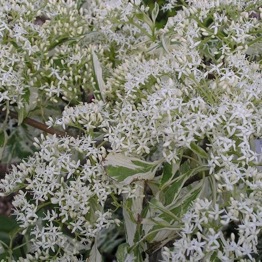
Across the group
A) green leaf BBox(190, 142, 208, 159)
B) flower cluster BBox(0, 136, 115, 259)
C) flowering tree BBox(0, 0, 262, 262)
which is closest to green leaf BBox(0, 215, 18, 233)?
flowering tree BBox(0, 0, 262, 262)

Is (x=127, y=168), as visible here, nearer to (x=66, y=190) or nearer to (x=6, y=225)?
(x=66, y=190)

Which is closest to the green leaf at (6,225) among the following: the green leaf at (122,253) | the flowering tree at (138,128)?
the flowering tree at (138,128)

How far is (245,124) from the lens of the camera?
72cm

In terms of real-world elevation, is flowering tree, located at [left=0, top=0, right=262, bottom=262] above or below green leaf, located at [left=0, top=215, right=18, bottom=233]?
above

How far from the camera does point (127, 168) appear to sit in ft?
2.52

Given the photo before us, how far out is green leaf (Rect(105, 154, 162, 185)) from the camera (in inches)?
30.0

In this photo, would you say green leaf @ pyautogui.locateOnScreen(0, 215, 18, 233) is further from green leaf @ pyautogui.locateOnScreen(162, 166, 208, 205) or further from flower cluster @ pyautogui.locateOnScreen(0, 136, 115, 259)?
green leaf @ pyautogui.locateOnScreen(162, 166, 208, 205)

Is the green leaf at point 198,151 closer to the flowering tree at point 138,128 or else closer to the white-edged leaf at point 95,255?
the flowering tree at point 138,128

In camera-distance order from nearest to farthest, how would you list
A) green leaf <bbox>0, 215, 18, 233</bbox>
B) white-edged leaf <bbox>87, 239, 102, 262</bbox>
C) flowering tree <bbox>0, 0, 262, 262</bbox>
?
flowering tree <bbox>0, 0, 262, 262</bbox>
white-edged leaf <bbox>87, 239, 102, 262</bbox>
green leaf <bbox>0, 215, 18, 233</bbox>

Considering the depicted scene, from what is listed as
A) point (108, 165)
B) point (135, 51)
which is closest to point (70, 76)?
point (135, 51)

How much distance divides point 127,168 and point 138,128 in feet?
0.19

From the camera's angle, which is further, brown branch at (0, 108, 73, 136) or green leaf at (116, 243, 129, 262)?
brown branch at (0, 108, 73, 136)

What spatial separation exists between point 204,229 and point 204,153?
0.09 m

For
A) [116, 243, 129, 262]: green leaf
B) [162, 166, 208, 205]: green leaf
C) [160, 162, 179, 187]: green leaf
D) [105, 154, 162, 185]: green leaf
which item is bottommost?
[116, 243, 129, 262]: green leaf
